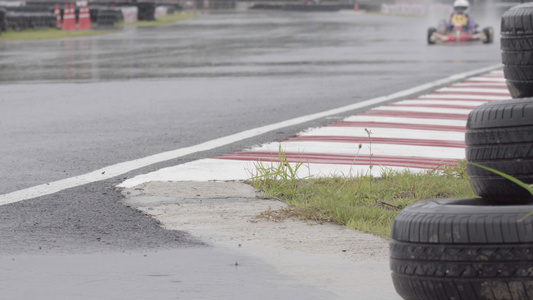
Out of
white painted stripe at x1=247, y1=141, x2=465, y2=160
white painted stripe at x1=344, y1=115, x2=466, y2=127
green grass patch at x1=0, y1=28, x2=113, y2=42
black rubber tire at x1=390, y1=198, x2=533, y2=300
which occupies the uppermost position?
black rubber tire at x1=390, y1=198, x2=533, y2=300

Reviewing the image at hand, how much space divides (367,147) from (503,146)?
12.3ft

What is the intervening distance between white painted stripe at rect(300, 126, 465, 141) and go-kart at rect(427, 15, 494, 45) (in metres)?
17.4

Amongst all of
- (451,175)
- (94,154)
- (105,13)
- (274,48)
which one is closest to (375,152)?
(451,175)

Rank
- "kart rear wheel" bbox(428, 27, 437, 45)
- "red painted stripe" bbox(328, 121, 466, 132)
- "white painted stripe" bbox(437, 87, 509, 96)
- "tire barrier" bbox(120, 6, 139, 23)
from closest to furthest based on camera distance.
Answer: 1. "red painted stripe" bbox(328, 121, 466, 132)
2. "white painted stripe" bbox(437, 87, 509, 96)
3. "kart rear wheel" bbox(428, 27, 437, 45)
4. "tire barrier" bbox(120, 6, 139, 23)

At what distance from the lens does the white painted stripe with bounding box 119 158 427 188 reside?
6.82m

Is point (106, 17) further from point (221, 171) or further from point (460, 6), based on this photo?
point (221, 171)

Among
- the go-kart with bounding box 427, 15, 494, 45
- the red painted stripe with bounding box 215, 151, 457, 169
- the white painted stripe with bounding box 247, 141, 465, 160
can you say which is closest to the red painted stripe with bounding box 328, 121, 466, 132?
the white painted stripe with bounding box 247, 141, 465, 160

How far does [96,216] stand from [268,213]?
915 millimetres

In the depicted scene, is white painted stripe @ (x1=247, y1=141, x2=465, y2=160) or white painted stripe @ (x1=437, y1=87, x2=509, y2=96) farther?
white painted stripe @ (x1=437, y1=87, x2=509, y2=96)

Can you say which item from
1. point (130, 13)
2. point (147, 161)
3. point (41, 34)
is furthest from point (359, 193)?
point (130, 13)

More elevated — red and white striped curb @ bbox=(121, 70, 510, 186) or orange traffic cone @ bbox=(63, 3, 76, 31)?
red and white striped curb @ bbox=(121, 70, 510, 186)

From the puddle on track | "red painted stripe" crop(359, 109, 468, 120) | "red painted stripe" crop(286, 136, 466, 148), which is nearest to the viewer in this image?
the puddle on track

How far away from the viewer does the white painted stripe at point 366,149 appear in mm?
8023

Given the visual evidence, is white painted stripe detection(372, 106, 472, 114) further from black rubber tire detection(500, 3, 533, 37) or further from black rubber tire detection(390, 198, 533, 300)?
black rubber tire detection(390, 198, 533, 300)
